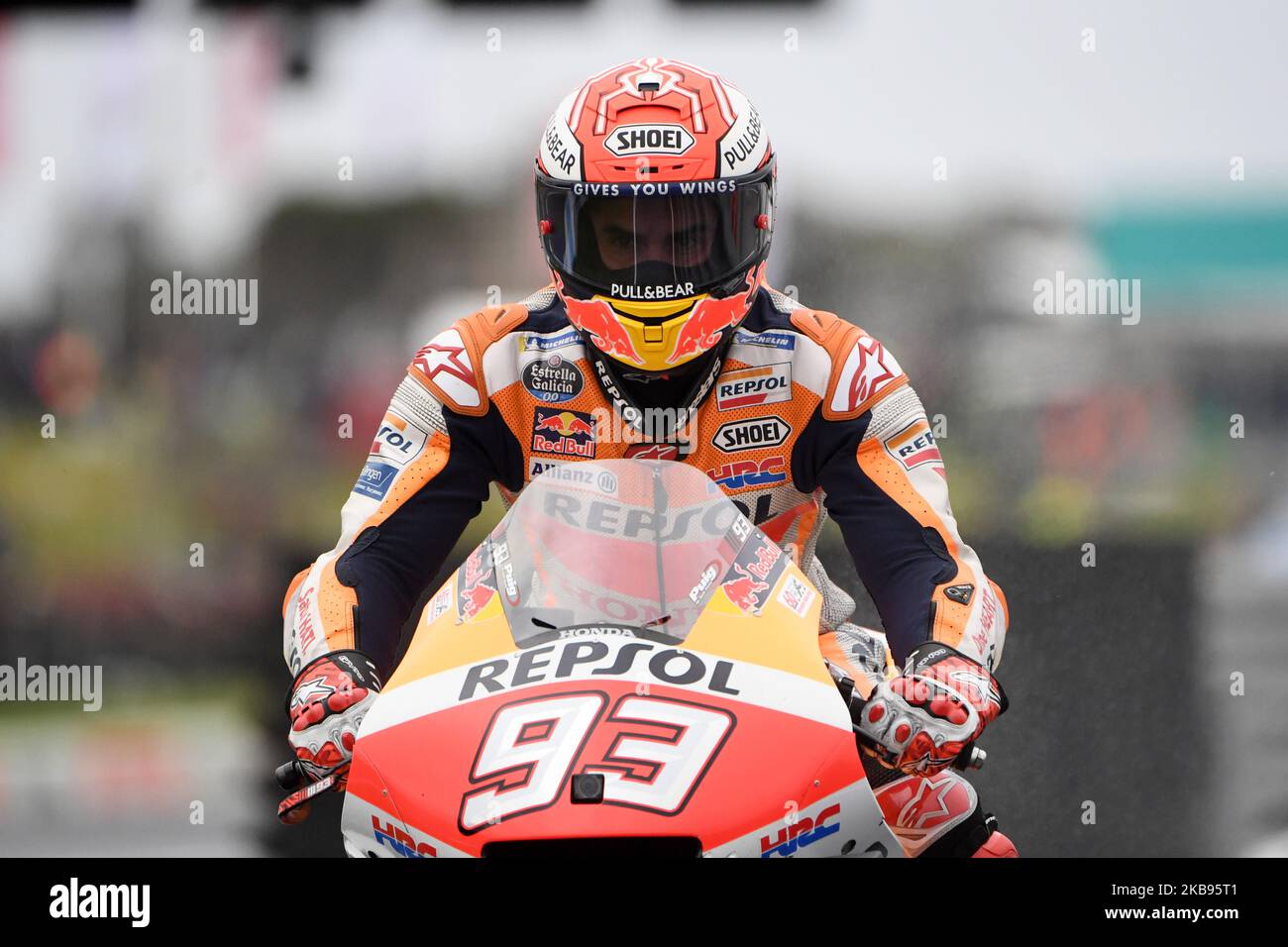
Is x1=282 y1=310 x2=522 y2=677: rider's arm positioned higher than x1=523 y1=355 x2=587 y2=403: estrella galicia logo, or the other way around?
x1=523 y1=355 x2=587 y2=403: estrella galicia logo

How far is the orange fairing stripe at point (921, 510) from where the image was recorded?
3.17 meters

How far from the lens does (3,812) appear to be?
23.3 ft

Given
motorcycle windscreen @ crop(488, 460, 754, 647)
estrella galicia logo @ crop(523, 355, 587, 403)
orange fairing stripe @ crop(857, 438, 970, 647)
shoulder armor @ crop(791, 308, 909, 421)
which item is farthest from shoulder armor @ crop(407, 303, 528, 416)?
motorcycle windscreen @ crop(488, 460, 754, 647)

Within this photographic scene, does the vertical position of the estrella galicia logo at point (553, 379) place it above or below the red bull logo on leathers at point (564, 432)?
above

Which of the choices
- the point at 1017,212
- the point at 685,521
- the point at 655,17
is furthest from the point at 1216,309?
the point at 685,521

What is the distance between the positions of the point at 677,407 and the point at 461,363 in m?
0.55

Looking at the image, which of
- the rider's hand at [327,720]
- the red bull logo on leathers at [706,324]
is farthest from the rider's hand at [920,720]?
the red bull logo on leathers at [706,324]

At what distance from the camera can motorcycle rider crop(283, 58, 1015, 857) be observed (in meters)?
3.45

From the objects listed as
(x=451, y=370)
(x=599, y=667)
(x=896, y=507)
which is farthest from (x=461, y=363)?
(x=599, y=667)

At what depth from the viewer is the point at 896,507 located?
354 centimetres

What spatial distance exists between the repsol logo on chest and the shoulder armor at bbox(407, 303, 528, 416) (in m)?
1.44

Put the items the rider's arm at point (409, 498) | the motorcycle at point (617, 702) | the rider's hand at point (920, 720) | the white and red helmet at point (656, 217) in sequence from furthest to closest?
the white and red helmet at point (656, 217) → the rider's arm at point (409, 498) → the rider's hand at point (920, 720) → the motorcycle at point (617, 702)

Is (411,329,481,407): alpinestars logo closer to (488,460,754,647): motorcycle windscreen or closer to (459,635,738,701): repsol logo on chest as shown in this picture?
(488,460,754,647): motorcycle windscreen

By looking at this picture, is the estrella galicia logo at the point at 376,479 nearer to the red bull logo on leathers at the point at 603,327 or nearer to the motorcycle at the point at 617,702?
the red bull logo on leathers at the point at 603,327
